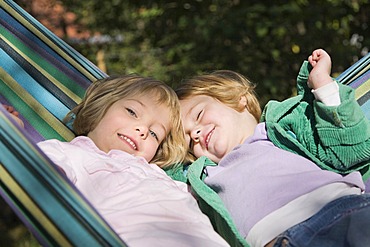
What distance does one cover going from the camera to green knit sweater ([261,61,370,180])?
7.29 feet

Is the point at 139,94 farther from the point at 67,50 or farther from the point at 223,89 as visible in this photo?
the point at 67,50

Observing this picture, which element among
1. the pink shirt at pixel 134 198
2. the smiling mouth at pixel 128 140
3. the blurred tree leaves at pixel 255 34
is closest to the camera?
the pink shirt at pixel 134 198

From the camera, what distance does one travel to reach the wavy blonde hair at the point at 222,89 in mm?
2492

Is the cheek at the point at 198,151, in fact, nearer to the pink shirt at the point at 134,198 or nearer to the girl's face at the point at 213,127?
the girl's face at the point at 213,127

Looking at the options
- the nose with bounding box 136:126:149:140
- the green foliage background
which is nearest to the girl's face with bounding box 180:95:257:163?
the nose with bounding box 136:126:149:140

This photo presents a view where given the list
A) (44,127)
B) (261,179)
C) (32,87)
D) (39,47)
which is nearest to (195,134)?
(261,179)

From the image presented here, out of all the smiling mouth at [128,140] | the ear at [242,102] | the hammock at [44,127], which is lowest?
the ear at [242,102]

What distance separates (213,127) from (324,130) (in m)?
0.33

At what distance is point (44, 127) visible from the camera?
2.49 m

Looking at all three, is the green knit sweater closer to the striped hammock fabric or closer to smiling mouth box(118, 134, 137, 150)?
smiling mouth box(118, 134, 137, 150)

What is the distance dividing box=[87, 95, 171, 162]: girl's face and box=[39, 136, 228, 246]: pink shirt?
65 millimetres

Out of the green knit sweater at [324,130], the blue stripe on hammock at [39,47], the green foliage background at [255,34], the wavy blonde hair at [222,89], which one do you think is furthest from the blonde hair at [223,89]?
the green foliage background at [255,34]

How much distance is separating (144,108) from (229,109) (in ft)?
0.88

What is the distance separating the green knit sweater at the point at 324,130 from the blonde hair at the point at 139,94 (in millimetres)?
263
